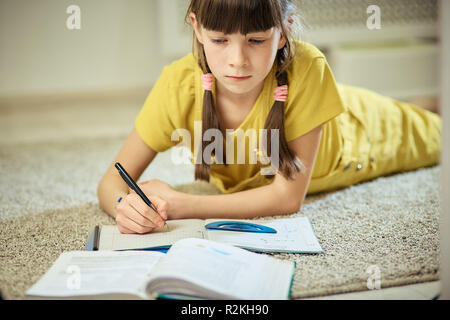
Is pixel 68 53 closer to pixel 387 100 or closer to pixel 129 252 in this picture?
pixel 387 100

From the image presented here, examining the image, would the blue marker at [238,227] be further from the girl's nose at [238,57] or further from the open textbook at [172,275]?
the girl's nose at [238,57]

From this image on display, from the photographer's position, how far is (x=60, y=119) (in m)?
2.11

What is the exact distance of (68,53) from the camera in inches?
91.6

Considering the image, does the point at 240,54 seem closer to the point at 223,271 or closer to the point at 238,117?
the point at 238,117

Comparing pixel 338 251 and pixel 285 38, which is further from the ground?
pixel 285 38

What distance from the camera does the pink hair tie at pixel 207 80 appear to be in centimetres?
97

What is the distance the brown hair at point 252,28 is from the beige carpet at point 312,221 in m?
0.17

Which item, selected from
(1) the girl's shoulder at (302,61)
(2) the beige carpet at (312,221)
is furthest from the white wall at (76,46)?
(1) the girl's shoulder at (302,61)

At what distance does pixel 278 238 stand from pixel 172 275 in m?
0.28

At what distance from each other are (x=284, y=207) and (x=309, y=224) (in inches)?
2.9

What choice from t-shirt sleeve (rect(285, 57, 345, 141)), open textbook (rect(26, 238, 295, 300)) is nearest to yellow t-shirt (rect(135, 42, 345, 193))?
t-shirt sleeve (rect(285, 57, 345, 141))

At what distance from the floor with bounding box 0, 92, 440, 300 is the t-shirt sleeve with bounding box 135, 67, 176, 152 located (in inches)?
32.0

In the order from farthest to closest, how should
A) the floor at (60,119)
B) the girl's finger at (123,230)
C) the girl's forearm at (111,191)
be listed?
the floor at (60,119)
the girl's forearm at (111,191)
the girl's finger at (123,230)
